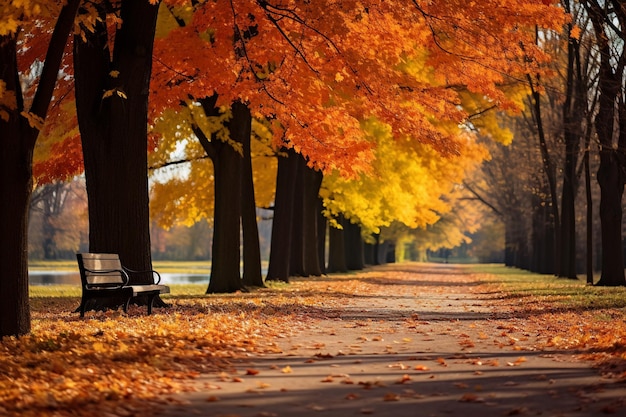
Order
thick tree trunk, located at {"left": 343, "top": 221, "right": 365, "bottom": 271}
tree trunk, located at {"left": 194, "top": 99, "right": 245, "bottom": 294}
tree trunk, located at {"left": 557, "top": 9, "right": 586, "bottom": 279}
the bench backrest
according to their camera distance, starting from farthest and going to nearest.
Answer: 1. thick tree trunk, located at {"left": 343, "top": 221, "right": 365, "bottom": 271}
2. tree trunk, located at {"left": 557, "top": 9, "right": 586, "bottom": 279}
3. tree trunk, located at {"left": 194, "top": 99, "right": 245, "bottom": 294}
4. the bench backrest

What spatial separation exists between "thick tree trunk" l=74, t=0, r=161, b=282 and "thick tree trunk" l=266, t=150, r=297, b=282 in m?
14.0

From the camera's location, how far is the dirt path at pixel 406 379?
287 inches

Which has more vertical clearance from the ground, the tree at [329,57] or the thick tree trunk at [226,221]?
the tree at [329,57]

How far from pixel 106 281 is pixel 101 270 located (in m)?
0.44

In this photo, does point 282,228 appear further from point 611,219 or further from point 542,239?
point 542,239

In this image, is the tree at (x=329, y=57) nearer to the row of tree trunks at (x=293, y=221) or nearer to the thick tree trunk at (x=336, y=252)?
the row of tree trunks at (x=293, y=221)

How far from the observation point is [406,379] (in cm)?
880

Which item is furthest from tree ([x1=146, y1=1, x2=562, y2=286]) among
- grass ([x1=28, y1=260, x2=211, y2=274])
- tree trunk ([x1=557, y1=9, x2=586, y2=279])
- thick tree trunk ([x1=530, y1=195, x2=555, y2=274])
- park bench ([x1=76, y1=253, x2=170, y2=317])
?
grass ([x1=28, y1=260, x2=211, y2=274])

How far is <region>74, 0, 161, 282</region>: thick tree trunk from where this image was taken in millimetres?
15938

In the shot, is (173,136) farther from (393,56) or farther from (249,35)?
(393,56)

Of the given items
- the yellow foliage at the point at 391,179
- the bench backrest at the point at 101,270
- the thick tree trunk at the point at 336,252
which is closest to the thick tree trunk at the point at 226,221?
the bench backrest at the point at 101,270

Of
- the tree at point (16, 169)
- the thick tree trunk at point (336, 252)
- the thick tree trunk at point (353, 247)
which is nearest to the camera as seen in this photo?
the tree at point (16, 169)

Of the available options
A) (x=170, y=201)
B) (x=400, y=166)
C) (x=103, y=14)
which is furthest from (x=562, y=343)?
(x=400, y=166)

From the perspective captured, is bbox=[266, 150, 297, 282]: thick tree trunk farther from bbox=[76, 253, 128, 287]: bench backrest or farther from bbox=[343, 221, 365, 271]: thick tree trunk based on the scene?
bbox=[343, 221, 365, 271]: thick tree trunk
